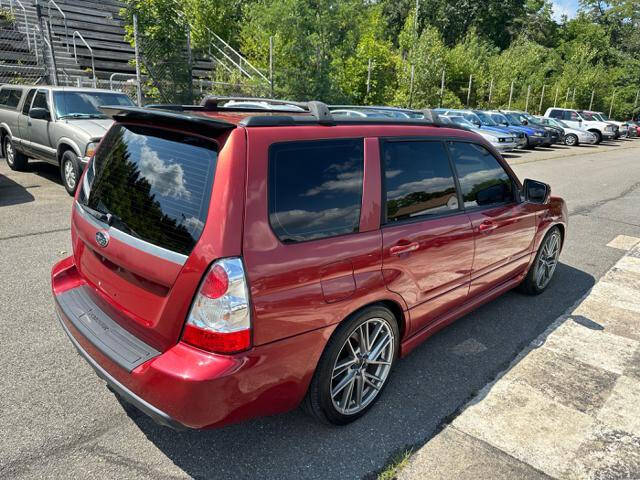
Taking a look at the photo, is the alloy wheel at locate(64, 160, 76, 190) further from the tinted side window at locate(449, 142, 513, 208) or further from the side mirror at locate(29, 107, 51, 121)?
the tinted side window at locate(449, 142, 513, 208)

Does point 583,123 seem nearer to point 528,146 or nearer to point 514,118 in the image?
point 514,118

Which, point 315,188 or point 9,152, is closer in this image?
point 315,188

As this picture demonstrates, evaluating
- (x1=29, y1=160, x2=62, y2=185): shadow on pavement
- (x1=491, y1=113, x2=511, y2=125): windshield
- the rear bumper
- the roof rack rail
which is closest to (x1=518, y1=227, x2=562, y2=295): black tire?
the roof rack rail

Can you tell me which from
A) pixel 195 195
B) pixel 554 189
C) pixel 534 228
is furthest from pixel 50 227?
pixel 554 189

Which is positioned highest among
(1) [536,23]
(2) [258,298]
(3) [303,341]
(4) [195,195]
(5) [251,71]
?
A: (1) [536,23]

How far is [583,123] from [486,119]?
10.9 metres

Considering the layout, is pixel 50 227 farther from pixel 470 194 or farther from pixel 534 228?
pixel 534 228

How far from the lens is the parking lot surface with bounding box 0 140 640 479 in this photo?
2447mm

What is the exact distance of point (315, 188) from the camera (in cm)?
247

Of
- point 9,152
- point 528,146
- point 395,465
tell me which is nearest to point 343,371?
point 395,465

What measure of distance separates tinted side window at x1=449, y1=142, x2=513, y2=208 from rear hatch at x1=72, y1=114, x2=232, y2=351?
1.97 m

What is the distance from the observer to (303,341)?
2.36 meters

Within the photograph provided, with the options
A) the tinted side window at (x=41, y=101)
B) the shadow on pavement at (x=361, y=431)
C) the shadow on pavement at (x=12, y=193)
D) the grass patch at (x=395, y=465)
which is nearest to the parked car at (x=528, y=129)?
the tinted side window at (x=41, y=101)

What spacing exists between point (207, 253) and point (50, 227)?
5.23m
